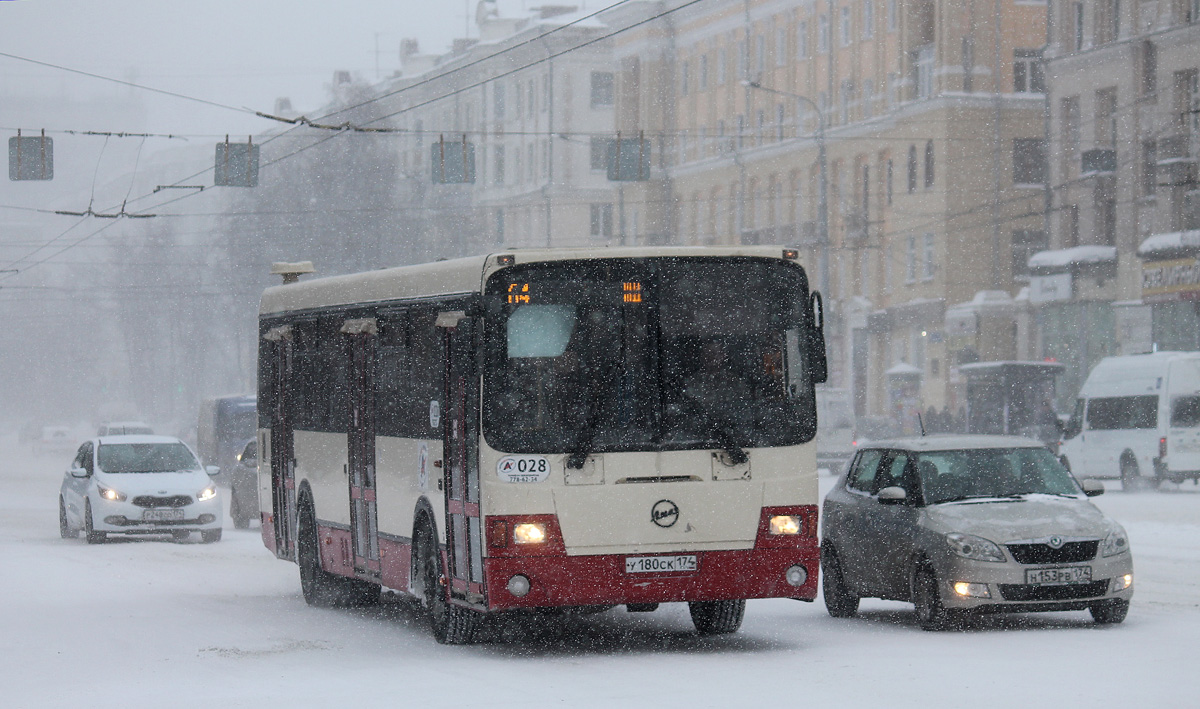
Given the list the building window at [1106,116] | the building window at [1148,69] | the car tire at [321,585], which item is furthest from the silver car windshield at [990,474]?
the building window at [1106,116]

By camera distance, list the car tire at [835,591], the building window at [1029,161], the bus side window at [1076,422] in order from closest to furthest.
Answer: the car tire at [835,591] < the bus side window at [1076,422] < the building window at [1029,161]

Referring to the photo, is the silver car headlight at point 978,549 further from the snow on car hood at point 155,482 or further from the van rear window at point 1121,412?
the van rear window at point 1121,412

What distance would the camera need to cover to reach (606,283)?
13297 millimetres

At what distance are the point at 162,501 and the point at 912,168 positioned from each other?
4436 cm

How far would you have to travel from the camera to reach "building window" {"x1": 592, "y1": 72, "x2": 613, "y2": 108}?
96.5 metres

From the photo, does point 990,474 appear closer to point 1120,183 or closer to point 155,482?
point 155,482

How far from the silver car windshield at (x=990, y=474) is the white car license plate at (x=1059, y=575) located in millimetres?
990

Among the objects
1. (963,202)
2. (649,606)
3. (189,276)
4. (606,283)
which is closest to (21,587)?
(649,606)

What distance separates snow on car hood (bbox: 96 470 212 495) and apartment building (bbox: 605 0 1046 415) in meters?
30.1

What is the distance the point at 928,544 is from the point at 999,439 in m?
1.56

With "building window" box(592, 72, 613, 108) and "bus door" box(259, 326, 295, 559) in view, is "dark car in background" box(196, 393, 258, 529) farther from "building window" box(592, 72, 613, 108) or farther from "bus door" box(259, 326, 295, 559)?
"building window" box(592, 72, 613, 108)

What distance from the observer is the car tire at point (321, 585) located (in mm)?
17750

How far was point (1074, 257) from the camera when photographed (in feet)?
190

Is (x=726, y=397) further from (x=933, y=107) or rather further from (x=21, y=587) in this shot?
(x=933, y=107)
